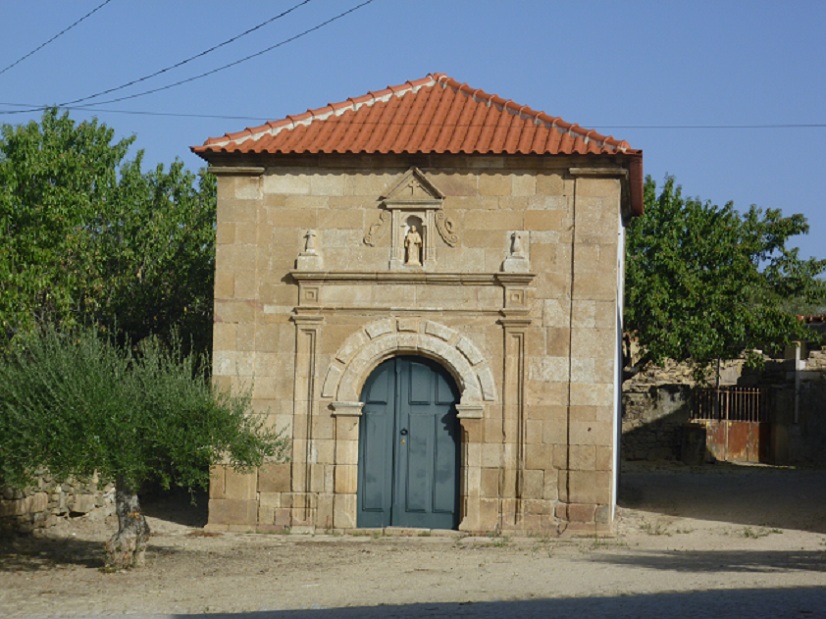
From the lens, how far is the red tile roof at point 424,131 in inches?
695

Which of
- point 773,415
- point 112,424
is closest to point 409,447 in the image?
point 112,424

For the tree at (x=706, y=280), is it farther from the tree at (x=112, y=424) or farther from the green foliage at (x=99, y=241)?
the tree at (x=112, y=424)

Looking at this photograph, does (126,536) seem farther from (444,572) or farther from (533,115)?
(533,115)

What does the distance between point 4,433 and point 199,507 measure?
649 centimetres

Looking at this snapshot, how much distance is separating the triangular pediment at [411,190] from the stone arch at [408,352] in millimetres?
1569

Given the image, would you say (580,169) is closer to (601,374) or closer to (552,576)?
(601,374)

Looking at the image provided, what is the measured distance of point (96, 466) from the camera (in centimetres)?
1362

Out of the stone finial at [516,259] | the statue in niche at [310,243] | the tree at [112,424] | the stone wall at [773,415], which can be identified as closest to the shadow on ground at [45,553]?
the tree at [112,424]

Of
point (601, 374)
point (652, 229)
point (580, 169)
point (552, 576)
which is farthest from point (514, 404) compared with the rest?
point (652, 229)

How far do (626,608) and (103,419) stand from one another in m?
5.88

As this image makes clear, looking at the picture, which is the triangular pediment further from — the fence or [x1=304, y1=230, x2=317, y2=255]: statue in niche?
the fence

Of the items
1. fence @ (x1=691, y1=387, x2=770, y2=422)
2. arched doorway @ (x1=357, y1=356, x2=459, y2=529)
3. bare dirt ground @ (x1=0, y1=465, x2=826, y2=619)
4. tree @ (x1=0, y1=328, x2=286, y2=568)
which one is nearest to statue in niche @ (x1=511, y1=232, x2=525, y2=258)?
arched doorway @ (x1=357, y1=356, x2=459, y2=529)

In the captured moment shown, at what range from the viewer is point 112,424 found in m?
13.6

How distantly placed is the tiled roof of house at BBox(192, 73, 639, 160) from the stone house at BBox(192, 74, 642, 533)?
0.07 metres
